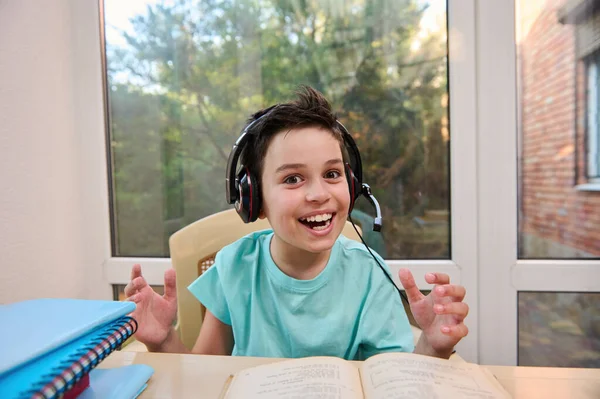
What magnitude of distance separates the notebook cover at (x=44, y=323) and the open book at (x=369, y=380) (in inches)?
8.4

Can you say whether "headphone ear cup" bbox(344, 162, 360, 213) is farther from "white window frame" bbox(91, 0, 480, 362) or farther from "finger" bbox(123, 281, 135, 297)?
"white window frame" bbox(91, 0, 480, 362)

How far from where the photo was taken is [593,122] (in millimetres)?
1386

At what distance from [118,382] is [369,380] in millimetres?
373

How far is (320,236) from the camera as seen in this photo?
0.83 meters

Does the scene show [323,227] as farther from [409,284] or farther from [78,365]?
[78,365]

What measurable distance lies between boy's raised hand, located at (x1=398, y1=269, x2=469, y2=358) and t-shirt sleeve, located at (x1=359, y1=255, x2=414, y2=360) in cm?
11

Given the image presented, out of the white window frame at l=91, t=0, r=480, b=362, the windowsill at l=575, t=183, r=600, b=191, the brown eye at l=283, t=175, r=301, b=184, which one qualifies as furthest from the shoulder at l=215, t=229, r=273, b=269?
the windowsill at l=575, t=183, r=600, b=191

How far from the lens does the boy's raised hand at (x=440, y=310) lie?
70 cm

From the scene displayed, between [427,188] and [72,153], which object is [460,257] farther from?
[72,153]

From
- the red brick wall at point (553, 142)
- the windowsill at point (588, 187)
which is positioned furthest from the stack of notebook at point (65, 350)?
the windowsill at point (588, 187)

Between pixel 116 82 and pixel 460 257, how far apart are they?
1.59m

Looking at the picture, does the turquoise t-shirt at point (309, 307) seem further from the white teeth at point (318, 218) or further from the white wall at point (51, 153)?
the white wall at point (51, 153)

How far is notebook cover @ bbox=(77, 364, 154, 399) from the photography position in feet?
1.75

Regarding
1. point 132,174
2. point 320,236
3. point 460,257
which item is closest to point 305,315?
point 320,236
